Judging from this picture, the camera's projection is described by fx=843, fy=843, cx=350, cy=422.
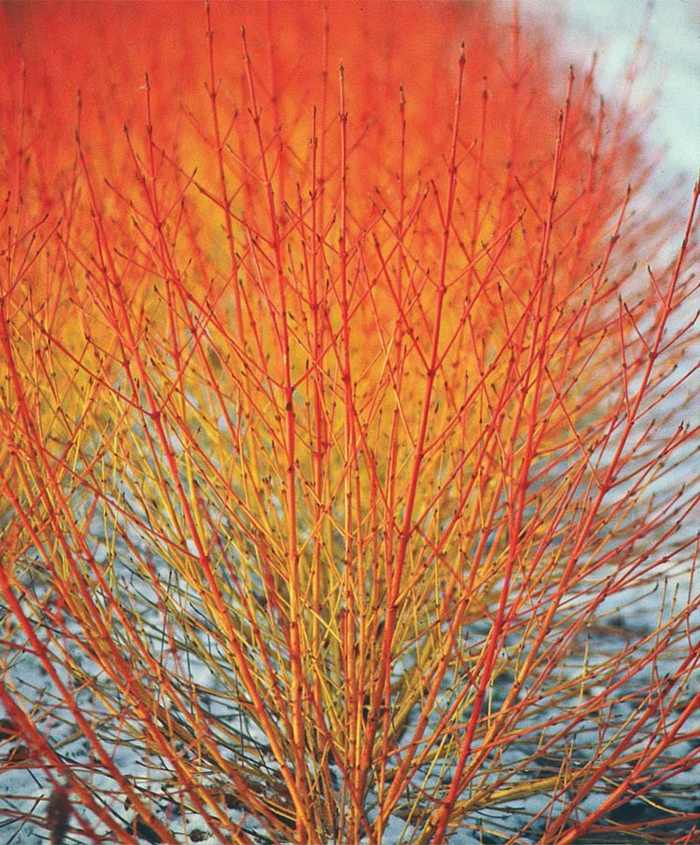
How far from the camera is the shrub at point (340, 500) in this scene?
4.73ft

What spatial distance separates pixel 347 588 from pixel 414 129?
13.5 feet

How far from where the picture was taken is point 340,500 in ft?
10.1

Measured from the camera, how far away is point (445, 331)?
3117 millimetres

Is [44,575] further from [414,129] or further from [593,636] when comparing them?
[414,129]

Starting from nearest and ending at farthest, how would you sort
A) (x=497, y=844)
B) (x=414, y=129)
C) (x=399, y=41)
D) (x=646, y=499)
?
(x=497, y=844) → (x=646, y=499) → (x=414, y=129) → (x=399, y=41)

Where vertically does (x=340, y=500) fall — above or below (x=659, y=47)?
below

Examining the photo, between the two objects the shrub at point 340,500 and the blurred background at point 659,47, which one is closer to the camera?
the shrub at point 340,500

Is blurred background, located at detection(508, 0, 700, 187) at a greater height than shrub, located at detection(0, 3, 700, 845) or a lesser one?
greater

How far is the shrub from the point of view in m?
1.44

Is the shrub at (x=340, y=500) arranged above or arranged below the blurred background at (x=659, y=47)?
below

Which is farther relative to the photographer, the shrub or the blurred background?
the blurred background

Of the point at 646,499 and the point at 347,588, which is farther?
the point at 646,499

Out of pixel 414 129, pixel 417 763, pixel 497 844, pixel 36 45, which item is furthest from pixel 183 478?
pixel 36 45

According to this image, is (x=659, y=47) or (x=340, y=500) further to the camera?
(x=659, y=47)
